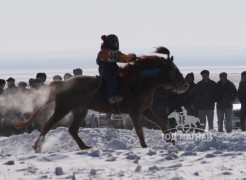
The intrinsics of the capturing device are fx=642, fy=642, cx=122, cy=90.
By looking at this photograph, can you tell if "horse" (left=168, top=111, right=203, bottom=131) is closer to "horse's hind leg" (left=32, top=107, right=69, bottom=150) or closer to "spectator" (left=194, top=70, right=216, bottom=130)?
"spectator" (left=194, top=70, right=216, bottom=130)

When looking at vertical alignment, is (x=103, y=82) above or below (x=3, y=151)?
above

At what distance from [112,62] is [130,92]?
750 mm

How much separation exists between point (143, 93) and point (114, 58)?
97cm

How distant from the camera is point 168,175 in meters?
9.05

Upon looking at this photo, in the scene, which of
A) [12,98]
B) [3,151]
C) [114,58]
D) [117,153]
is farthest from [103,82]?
[12,98]

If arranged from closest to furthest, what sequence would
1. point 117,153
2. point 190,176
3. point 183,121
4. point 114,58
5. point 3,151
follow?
point 190,176 < point 117,153 < point 114,58 < point 3,151 < point 183,121

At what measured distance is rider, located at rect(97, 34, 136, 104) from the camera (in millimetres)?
13211

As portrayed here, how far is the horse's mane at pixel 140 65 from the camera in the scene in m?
13.5

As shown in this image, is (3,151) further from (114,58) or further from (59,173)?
(59,173)

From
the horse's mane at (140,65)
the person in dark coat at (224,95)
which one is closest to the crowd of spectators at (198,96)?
the person in dark coat at (224,95)

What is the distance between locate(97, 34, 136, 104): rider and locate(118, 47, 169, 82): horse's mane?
0.76 feet

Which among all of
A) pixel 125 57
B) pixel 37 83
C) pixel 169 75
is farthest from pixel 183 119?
pixel 125 57

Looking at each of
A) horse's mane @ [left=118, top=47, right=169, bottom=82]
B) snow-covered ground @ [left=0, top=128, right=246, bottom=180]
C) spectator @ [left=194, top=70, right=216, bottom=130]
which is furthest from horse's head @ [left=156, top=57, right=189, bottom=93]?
spectator @ [left=194, top=70, right=216, bottom=130]

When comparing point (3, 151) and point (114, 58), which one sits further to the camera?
point (3, 151)
